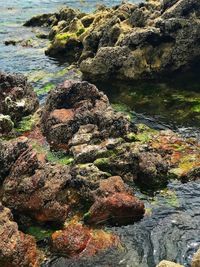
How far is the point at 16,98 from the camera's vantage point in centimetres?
3481

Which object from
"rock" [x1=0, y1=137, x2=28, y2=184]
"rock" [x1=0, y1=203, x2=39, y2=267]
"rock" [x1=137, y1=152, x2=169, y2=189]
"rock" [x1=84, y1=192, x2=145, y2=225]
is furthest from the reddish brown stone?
"rock" [x1=0, y1=203, x2=39, y2=267]

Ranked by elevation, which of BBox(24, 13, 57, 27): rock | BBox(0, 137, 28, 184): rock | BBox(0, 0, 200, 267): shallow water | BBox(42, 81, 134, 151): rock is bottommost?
BBox(24, 13, 57, 27): rock

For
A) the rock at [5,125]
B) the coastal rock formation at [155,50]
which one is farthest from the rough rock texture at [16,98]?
the coastal rock formation at [155,50]

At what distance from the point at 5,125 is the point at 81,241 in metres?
14.1

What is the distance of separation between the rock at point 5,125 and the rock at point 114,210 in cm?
1230

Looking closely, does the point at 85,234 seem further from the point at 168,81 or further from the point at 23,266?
the point at 168,81

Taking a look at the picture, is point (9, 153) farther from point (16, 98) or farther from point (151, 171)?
point (16, 98)

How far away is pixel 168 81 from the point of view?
4041 centimetres

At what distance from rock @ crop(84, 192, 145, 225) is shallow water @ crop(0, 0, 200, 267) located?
51 cm

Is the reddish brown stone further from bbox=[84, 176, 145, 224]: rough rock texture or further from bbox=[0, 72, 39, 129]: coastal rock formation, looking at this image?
bbox=[84, 176, 145, 224]: rough rock texture

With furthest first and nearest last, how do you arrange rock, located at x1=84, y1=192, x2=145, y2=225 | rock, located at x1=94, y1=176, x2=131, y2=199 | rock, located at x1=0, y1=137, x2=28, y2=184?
1. rock, located at x1=0, y1=137, x2=28, y2=184
2. rock, located at x1=94, y1=176, x2=131, y2=199
3. rock, located at x1=84, y1=192, x2=145, y2=225

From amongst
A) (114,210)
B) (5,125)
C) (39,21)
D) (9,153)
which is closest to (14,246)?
(114,210)

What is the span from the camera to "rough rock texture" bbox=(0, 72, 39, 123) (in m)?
33.3

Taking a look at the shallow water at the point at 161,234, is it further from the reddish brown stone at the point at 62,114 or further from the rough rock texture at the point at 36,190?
the reddish brown stone at the point at 62,114
